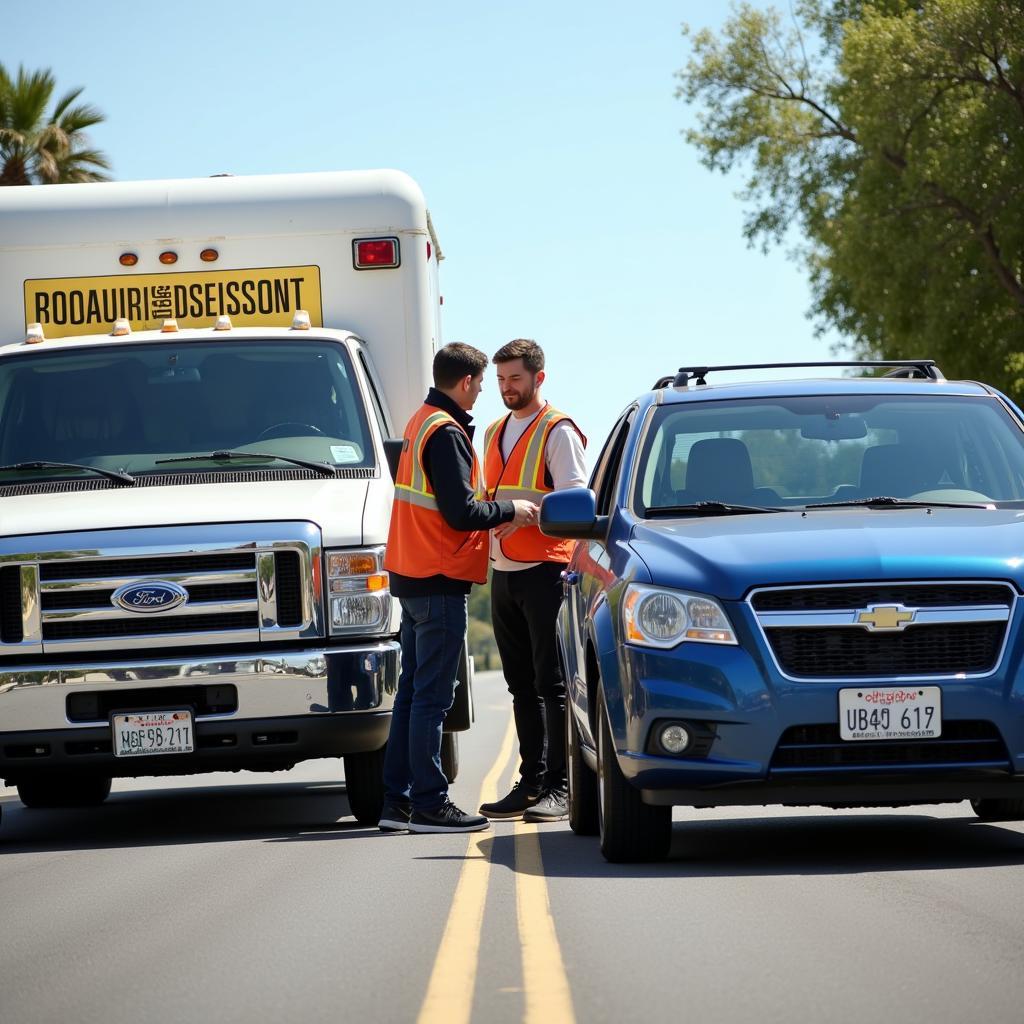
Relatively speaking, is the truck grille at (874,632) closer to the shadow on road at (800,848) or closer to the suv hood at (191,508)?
the shadow on road at (800,848)

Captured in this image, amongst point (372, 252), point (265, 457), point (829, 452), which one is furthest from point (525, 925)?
point (372, 252)

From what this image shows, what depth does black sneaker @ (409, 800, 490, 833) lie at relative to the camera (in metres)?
10.3

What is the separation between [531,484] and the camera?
436 inches

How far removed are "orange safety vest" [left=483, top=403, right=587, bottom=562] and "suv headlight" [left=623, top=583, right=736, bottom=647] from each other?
8.70 feet

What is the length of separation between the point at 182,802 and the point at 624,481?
598 cm

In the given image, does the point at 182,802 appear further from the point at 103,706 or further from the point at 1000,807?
the point at 1000,807

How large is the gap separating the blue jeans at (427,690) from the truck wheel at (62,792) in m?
3.76

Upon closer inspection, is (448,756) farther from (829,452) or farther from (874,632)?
(874,632)

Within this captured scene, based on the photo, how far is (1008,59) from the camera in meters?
33.4

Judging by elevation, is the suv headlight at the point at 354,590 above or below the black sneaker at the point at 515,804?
above

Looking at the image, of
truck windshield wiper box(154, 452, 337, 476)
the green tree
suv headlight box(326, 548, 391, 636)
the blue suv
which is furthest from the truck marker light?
the green tree

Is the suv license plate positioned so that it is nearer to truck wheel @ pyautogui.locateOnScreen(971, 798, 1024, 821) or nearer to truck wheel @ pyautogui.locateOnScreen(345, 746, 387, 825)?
truck wheel @ pyautogui.locateOnScreen(971, 798, 1024, 821)

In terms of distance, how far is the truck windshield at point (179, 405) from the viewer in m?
11.3

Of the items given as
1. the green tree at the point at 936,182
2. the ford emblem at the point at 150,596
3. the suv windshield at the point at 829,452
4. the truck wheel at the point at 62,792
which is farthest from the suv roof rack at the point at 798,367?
the green tree at the point at 936,182
